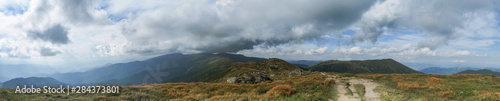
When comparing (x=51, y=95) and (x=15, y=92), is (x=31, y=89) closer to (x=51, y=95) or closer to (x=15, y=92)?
(x=15, y=92)

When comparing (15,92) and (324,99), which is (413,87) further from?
(15,92)

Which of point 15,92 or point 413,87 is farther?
point 413,87

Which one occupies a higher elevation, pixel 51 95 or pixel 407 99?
pixel 51 95

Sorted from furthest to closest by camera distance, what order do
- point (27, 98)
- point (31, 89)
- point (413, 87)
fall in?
point (413, 87) → point (31, 89) → point (27, 98)

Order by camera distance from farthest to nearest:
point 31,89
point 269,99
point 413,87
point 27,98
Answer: point 413,87
point 31,89
point 269,99
point 27,98

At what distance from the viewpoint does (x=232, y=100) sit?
1545 cm

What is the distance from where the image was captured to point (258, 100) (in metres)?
15.1

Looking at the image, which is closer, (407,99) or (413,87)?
(407,99)

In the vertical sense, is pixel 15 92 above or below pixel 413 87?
above

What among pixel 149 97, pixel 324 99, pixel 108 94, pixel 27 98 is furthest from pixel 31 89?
pixel 324 99

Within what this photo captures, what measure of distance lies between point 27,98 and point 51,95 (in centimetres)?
133

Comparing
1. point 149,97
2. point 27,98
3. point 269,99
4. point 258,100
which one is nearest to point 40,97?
point 27,98

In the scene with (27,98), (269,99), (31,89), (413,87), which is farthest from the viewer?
(413,87)

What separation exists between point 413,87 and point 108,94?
33.4 m
